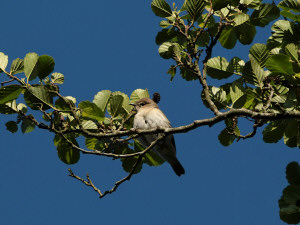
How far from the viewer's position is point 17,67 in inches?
214

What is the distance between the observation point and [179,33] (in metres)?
6.26

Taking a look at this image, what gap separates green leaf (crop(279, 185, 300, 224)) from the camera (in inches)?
161

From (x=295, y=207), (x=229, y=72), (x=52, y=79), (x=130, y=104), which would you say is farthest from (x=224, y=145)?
(x=52, y=79)

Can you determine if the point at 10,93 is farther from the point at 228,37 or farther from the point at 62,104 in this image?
the point at 228,37

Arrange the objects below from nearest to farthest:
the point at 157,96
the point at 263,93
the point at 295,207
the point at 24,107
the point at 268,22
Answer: the point at 295,207, the point at 263,93, the point at 24,107, the point at 268,22, the point at 157,96

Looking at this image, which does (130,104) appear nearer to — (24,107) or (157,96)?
(157,96)

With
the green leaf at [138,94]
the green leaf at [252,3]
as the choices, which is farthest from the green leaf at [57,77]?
the green leaf at [252,3]

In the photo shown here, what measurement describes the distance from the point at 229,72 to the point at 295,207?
7.66 feet

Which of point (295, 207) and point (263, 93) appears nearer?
point (295, 207)

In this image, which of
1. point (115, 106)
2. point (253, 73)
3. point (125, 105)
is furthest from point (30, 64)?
point (253, 73)

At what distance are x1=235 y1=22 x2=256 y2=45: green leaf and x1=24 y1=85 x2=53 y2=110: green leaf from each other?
3033 mm

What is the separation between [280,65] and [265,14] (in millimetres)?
1516

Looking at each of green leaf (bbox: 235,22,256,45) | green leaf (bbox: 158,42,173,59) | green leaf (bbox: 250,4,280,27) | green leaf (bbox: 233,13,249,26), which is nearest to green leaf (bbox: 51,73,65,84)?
green leaf (bbox: 158,42,173,59)

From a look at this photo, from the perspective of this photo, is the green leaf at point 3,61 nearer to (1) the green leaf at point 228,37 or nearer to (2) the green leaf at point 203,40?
(2) the green leaf at point 203,40
